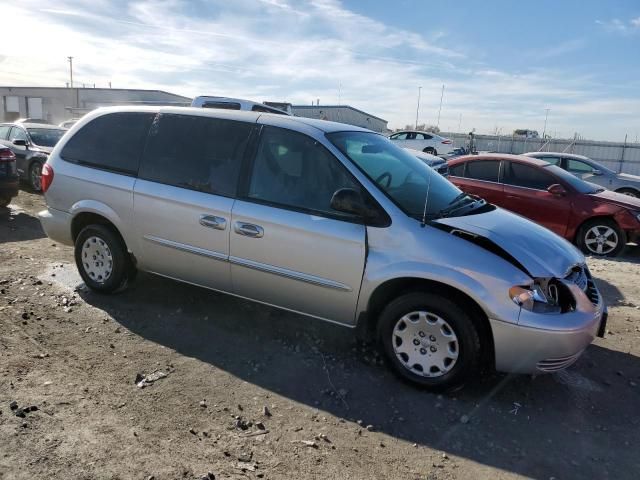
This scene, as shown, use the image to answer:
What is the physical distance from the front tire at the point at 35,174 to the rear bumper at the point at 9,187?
2.61 meters

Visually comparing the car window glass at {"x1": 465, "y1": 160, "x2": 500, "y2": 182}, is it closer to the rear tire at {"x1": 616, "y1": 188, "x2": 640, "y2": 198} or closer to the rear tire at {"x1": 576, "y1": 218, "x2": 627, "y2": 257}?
the rear tire at {"x1": 576, "y1": 218, "x2": 627, "y2": 257}

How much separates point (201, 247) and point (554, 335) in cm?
273

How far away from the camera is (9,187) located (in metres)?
8.50

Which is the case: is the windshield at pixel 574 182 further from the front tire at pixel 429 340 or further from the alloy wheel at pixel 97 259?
the alloy wheel at pixel 97 259

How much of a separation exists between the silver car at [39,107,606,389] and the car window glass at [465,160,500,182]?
183 inches

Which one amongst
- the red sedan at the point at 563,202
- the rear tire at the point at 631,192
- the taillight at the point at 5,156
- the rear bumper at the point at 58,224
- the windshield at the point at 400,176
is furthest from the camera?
the rear tire at the point at 631,192

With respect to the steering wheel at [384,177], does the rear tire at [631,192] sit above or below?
below

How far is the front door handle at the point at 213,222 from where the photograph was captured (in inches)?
157

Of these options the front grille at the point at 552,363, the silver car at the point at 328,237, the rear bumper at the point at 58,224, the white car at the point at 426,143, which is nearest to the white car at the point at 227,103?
the silver car at the point at 328,237

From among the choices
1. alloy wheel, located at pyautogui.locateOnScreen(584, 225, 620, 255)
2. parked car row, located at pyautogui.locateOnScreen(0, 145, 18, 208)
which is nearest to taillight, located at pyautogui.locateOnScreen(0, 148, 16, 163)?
parked car row, located at pyautogui.locateOnScreen(0, 145, 18, 208)

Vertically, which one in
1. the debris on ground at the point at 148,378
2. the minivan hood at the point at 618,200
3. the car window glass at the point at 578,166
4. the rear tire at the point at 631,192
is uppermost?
the car window glass at the point at 578,166

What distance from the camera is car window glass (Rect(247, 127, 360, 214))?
12.3ft

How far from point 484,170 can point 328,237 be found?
609cm

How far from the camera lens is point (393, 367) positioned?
3596 millimetres
